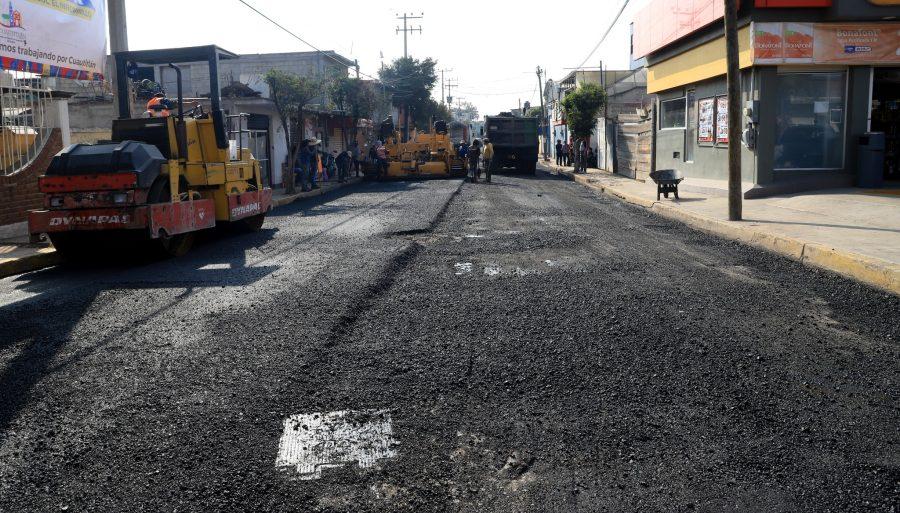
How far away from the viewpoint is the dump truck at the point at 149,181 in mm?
9750

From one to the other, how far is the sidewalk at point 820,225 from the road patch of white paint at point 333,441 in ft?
20.0

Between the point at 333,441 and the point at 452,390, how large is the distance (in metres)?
0.95

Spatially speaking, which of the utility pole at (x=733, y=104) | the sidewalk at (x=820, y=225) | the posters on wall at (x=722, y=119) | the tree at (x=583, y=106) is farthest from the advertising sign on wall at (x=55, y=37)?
the tree at (x=583, y=106)

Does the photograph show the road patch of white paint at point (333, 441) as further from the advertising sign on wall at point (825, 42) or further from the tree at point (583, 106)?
the tree at point (583, 106)

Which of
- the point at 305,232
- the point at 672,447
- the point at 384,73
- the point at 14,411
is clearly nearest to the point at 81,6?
the point at 305,232

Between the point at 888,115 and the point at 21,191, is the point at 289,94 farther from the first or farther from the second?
the point at 888,115

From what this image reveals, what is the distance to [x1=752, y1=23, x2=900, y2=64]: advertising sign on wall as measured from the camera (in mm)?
16547

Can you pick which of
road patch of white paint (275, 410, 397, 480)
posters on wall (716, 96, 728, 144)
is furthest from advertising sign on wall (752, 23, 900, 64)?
road patch of white paint (275, 410, 397, 480)

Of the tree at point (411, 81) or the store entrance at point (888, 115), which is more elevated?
the tree at point (411, 81)

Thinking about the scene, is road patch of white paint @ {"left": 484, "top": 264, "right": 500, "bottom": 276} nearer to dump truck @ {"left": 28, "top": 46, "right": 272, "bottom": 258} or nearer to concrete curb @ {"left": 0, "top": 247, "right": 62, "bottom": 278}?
dump truck @ {"left": 28, "top": 46, "right": 272, "bottom": 258}

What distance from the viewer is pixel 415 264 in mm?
9461

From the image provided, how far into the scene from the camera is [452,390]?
185 inches

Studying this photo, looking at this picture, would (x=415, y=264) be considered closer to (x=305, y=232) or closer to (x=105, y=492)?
(x=305, y=232)

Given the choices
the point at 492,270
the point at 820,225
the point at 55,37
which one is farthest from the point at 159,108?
the point at 820,225
